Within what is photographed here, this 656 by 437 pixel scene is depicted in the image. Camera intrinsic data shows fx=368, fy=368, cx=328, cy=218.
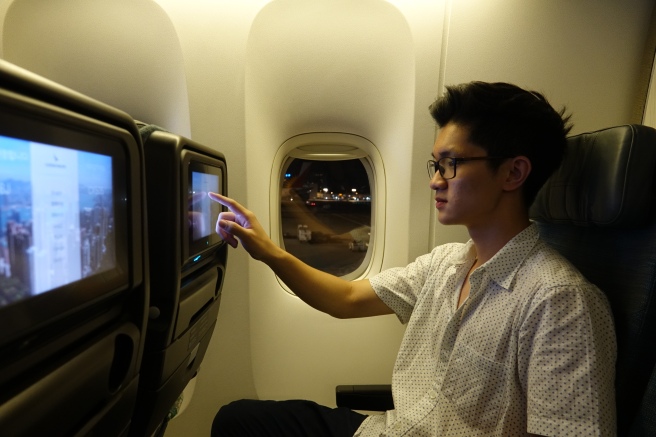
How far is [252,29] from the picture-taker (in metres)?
1.79

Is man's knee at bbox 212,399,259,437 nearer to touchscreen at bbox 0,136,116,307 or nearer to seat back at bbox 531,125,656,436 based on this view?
touchscreen at bbox 0,136,116,307

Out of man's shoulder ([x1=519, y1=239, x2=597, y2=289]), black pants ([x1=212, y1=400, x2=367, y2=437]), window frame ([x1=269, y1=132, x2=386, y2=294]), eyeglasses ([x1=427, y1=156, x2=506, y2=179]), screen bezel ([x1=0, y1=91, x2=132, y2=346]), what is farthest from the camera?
window frame ([x1=269, y1=132, x2=386, y2=294])

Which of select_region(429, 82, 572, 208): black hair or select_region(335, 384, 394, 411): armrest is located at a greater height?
select_region(429, 82, 572, 208): black hair

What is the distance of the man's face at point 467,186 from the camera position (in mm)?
1175

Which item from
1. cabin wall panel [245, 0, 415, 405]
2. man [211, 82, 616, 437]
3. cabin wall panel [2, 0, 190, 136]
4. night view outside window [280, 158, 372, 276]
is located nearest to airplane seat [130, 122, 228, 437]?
man [211, 82, 616, 437]

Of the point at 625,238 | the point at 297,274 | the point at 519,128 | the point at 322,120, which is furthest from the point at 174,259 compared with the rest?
the point at 322,120

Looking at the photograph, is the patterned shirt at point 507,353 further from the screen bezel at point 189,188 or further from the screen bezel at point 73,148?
the screen bezel at point 73,148

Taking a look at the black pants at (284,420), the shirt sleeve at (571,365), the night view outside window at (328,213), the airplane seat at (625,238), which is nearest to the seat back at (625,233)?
the airplane seat at (625,238)

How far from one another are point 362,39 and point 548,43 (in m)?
0.92

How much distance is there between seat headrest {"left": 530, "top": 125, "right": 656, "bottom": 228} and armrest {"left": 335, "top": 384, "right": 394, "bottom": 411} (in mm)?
953

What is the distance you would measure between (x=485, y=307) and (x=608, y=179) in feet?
1.61

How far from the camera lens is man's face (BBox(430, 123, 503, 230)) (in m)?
1.17

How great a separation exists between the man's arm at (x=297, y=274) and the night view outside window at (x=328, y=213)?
3.18ft

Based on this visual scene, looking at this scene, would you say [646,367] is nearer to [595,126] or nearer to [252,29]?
[595,126]
